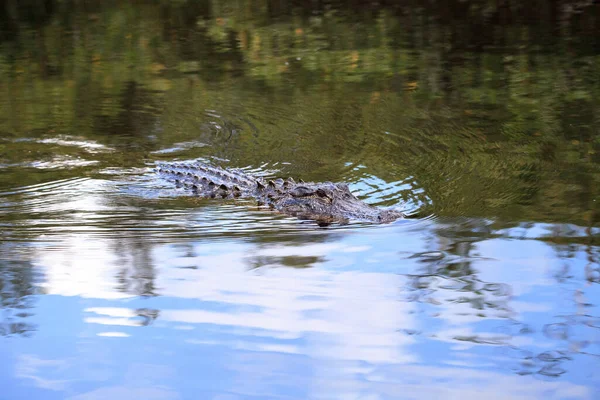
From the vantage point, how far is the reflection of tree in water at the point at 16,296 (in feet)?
13.1

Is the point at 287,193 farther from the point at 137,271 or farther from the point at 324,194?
the point at 137,271

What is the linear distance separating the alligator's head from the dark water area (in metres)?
0.17

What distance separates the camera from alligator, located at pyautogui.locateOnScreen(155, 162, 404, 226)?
596cm

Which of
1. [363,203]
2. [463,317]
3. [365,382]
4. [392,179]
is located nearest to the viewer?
[365,382]

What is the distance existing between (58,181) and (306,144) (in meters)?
2.70

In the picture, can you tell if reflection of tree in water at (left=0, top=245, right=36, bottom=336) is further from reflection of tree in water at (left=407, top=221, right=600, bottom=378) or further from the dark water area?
reflection of tree in water at (left=407, top=221, right=600, bottom=378)

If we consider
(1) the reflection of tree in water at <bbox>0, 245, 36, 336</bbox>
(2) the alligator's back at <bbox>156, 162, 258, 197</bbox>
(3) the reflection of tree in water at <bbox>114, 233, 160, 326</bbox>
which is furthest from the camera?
(2) the alligator's back at <bbox>156, 162, 258, 197</bbox>

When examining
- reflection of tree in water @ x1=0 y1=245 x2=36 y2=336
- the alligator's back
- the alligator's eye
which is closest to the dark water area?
reflection of tree in water @ x1=0 y1=245 x2=36 y2=336

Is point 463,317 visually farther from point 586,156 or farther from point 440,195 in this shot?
point 586,156

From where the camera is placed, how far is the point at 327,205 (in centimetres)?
611

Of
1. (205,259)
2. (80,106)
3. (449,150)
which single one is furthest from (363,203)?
(80,106)

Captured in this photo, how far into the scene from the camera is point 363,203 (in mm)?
6145

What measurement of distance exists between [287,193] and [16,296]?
8.48ft

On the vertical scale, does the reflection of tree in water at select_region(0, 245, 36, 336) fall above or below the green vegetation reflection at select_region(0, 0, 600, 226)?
below
